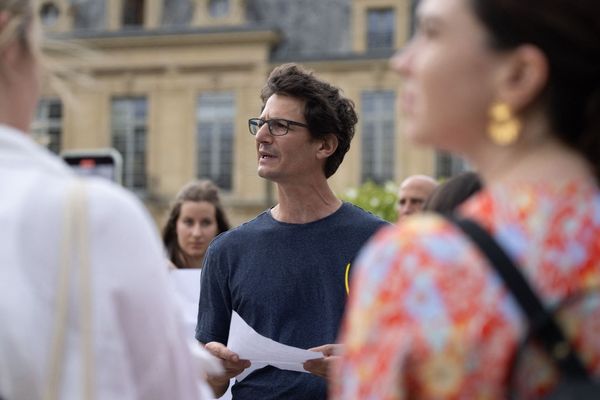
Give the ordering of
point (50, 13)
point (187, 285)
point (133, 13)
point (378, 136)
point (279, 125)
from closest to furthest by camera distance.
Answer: point (279, 125)
point (187, 285)
point (378, 136)
point (133, 13)
point (50, 13)

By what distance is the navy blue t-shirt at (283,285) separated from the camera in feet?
13.0

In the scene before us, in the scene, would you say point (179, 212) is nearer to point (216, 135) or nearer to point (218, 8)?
point (216, 135)

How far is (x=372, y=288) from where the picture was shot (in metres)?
1.66

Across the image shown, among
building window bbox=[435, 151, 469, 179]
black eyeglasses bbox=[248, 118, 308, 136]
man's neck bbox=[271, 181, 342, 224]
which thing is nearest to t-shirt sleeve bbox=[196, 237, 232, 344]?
man's neck bbox=[271, 181, 342, 224]

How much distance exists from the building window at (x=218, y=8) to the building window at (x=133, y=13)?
2.43 meters

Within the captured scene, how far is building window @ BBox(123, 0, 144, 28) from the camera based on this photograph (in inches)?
1302

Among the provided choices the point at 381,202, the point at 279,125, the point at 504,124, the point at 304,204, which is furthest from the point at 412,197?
the point at 381,202

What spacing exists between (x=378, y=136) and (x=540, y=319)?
29.1 meters

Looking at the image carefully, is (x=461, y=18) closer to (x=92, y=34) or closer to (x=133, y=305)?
(x=133, y=305)

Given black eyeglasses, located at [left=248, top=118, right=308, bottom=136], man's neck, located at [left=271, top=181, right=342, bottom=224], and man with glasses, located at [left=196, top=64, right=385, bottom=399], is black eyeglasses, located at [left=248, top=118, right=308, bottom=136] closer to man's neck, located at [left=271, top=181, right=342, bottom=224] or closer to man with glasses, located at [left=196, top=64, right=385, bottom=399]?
man with glasses, located at [left=196, top=64, right=385, bottom=399]

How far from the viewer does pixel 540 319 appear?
1591mm

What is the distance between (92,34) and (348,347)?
31.4m

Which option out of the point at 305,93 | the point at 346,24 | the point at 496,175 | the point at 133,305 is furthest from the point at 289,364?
the point at 346,24

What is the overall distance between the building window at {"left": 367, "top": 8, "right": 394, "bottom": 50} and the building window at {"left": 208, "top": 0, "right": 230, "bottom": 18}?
14.0 feet
